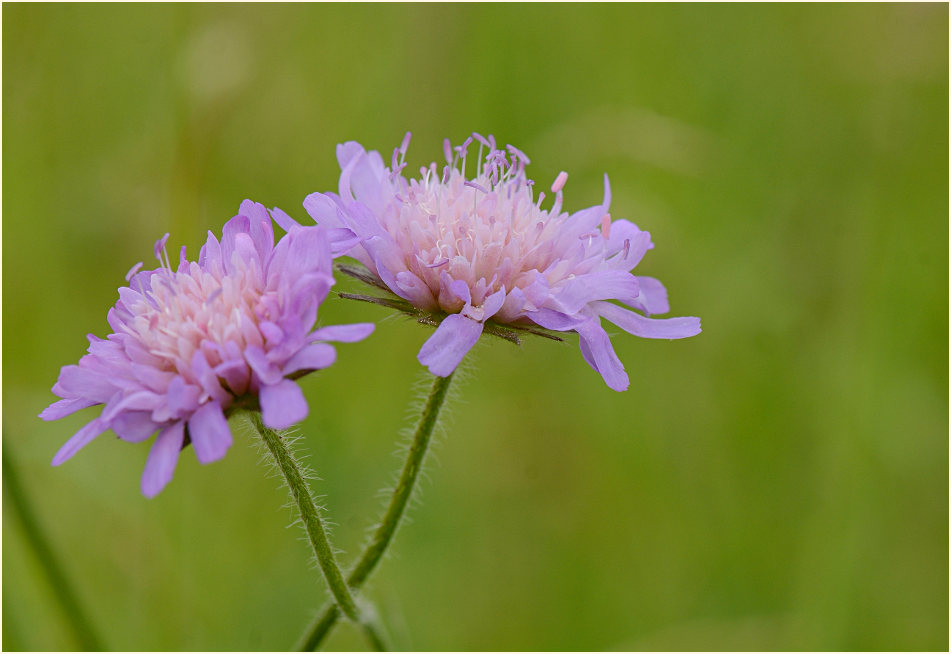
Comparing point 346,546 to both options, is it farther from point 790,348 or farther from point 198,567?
point 790,348

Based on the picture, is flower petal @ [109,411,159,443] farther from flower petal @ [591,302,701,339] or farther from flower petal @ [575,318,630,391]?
flower petal @ [591,302,701,339]

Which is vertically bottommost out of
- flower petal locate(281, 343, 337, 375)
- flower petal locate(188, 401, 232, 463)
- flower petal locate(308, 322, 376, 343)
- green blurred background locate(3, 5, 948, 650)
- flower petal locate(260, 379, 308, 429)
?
green blurred background locate(3, 5, 948, 650)

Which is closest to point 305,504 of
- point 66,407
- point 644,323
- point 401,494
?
point 401,494

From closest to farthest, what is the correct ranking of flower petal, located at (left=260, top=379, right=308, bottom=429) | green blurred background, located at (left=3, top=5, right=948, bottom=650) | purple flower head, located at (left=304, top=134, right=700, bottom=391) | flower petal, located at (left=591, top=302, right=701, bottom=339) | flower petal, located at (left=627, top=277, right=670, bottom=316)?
flower petal, located at (left=260, top=379, right=308, bottom=429) < purple flower head, located at (left=304, top=134, right=700, bottom=391) < flower petal, located at (left=591, top=302, right=701, bottom=339) < flower petal, located at (left=627, top=277, right=670, bottom=316) < green blurred background, located at (left=3, top=5, right=948, bottom=650)

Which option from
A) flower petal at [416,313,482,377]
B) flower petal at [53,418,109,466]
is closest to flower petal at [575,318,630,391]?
flower petal at [416,313,482,377]

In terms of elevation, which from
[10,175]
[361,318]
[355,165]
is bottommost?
[361,318]

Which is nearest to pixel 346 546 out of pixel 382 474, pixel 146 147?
pixel 382 474

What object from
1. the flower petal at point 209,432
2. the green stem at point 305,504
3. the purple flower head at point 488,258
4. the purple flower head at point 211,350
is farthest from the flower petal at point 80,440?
the purple flower head at point 488,258
